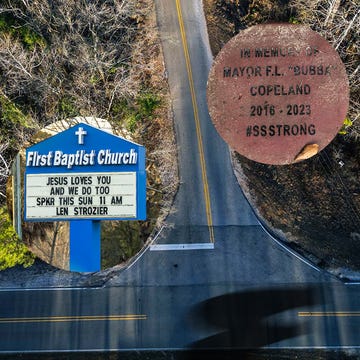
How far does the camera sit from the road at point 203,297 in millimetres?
18125

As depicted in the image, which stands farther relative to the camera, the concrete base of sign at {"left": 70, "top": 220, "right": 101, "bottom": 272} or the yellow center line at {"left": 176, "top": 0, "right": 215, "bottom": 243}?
the yellow center line at {"left": 176, "top": 0, "right": 215, "bottom": 243}

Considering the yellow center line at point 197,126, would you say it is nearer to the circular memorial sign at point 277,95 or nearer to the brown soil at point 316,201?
the brown soil at point 316,201

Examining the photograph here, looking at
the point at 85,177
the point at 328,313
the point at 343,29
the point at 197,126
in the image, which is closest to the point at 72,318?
the point at 85,177

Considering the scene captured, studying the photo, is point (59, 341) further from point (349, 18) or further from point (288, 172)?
point (349, 18)

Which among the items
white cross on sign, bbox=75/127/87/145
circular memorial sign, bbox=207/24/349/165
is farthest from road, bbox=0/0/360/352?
circular memorial sign, bbox=207/24/349/165

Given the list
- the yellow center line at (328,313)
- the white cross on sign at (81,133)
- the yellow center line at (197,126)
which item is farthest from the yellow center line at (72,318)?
the white cross on sign at (81,133)

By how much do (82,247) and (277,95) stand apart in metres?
8.52

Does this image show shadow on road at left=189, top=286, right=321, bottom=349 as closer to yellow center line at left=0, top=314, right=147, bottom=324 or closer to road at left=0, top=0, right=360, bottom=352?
road at left=0, top=0, right=360, bottom=352

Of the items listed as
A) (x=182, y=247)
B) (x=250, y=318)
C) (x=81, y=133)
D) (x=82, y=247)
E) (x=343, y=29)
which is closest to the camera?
(x=81, y=133)

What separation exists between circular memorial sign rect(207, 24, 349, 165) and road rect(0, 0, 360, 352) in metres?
8.30

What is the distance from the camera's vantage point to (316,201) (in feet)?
64.5

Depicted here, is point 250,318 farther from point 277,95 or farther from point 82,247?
point 277,95

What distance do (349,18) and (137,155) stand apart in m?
12.7

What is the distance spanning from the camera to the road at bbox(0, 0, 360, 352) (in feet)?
59.5
